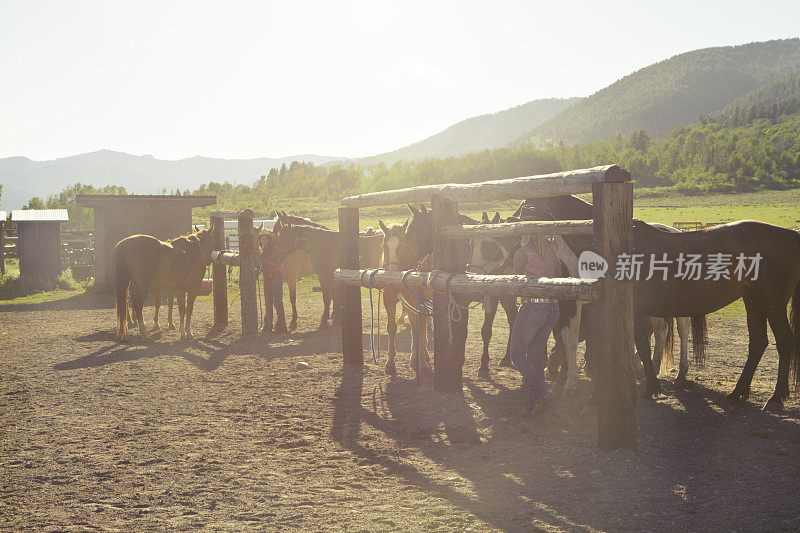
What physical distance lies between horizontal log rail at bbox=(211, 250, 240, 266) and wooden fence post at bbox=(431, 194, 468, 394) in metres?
6.18

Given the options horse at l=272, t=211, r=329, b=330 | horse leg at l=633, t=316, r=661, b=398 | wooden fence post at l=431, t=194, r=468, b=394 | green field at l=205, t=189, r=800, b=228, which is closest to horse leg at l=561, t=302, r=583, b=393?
horse leg at l=633, t=316, r=661, b=398


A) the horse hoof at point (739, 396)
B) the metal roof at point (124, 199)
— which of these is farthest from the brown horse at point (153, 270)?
the horse hoof at point (739, 396)

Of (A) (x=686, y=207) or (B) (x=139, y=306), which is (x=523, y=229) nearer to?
(B) (x=139, y=306)

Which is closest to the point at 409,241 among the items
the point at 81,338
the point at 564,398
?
the point at 564,398

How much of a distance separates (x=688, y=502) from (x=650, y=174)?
491 ft

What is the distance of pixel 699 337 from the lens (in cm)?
719

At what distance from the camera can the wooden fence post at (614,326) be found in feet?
14.9

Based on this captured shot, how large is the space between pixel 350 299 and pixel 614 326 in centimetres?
455

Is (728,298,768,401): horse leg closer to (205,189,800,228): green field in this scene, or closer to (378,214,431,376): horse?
(378,214,431,376): horse

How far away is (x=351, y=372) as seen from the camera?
8195 millimetres

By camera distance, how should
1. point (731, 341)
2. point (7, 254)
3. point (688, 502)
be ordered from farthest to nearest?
1. point (7, 254)
2. point (731, 341)
3. point (688, 502)

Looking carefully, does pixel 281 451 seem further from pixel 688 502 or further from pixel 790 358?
pixel 790 358

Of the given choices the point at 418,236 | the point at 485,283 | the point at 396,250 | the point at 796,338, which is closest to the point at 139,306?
the point at 396,250

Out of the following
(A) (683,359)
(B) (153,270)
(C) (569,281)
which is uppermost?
(C) (569,281)
